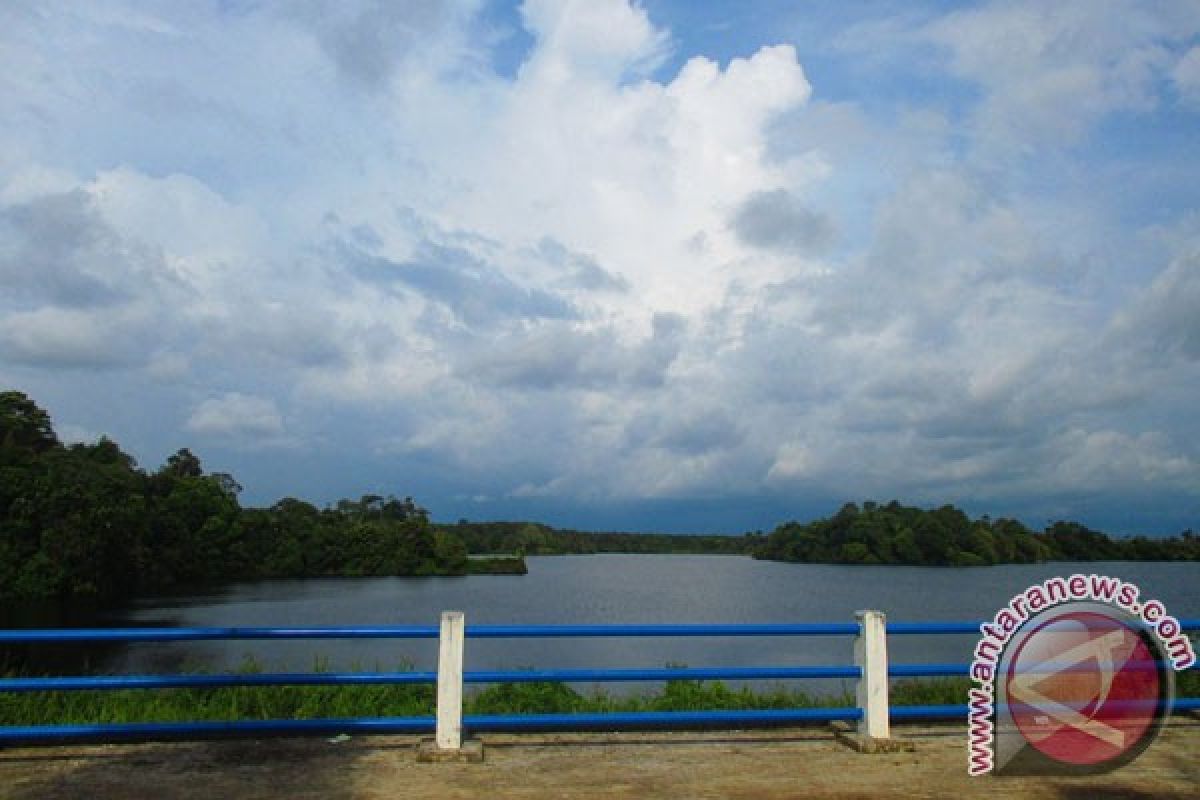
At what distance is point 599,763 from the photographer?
19.7 feet

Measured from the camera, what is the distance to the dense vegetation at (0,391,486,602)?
58500 millimetres

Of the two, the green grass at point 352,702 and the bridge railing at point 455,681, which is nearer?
the bridge railing at point 455,681

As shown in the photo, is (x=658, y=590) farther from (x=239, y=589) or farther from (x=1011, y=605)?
(x=1011, y=605)

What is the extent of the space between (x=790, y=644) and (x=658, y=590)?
146ft

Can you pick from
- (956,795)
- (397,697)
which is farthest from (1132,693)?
(397,697)

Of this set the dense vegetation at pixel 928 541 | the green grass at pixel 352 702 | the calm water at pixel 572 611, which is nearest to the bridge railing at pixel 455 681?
the green grass at pixel 352 702

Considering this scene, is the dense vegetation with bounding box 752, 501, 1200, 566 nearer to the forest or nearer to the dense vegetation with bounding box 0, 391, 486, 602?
the forest

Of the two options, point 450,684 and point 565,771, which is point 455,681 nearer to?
point 450,684

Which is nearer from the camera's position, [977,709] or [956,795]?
A: [956,795]

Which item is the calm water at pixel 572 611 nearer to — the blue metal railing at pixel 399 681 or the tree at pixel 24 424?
the blue metal railing at pixel 399 681

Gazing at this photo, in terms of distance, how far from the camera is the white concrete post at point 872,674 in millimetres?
6492

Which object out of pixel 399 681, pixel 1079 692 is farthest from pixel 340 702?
pixel 1079 692

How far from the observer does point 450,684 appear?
20.3ft

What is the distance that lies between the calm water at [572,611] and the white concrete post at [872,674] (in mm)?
7330
